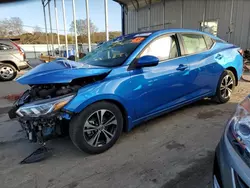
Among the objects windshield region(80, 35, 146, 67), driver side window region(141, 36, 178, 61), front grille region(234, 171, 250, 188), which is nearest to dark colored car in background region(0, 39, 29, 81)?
windshield region(80, 35, 146, 67)

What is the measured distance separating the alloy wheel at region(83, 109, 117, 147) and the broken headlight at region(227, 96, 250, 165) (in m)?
1.44

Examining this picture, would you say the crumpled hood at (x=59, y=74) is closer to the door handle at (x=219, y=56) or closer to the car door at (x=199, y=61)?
the car door at (x=199, y=61)

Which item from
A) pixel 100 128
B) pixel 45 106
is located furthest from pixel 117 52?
pixel 45 106

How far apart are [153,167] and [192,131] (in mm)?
1114

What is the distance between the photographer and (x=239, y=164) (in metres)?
1.12

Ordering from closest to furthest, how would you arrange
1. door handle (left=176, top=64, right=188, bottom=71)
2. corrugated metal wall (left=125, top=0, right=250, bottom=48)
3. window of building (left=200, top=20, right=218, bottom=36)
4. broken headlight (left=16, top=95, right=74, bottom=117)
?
broken headlight (left=16, top=95, right=74, bottom=117), door handle (left=176, top=64, right=188, bottom=71), corrugated metal wall (left=125, top=0, right=250, bottom=48), window of building (left=200, top=20, right=218, bottom=36)

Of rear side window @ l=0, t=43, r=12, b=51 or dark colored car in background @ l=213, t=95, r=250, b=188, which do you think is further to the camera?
rear side window @ l=0, t=43, r=12, b=51

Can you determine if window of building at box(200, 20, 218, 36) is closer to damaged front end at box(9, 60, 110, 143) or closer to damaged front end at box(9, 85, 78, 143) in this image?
damaged front end at box(9, 60, 110, 143)

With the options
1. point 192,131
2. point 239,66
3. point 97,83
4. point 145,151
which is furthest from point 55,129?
point 239,66

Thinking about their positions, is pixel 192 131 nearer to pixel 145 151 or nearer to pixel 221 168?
pixel 145 151

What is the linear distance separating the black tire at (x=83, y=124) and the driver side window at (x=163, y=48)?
3.02 feet

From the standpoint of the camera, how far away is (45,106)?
7.16 ft

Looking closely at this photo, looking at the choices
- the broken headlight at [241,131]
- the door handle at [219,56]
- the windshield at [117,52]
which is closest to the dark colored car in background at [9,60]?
the windshield at [117,52]

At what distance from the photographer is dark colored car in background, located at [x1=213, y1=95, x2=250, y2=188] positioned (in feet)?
3.58
